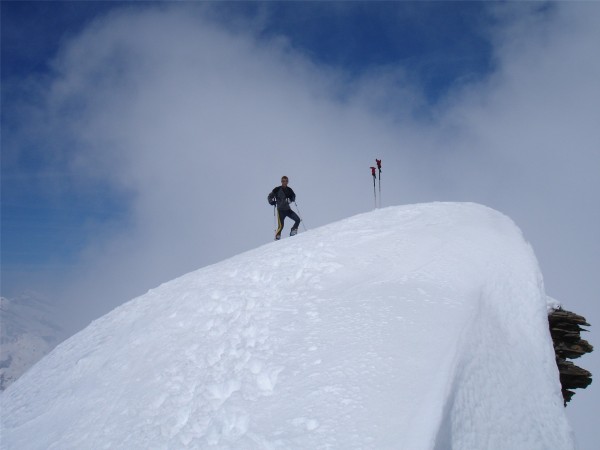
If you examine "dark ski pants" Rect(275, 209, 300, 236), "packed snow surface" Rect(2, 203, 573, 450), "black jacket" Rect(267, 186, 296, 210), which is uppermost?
"black jacket" Rect(267, 186, 296, 210)

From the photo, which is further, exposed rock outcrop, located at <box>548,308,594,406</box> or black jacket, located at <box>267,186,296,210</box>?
black jacket, located at <box>267,186,296,210</box>

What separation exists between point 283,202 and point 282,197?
228mm

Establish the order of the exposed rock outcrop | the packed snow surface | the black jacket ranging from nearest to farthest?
1. the packed snow surface
2. the exposed rock outcrop
3. the black jacket

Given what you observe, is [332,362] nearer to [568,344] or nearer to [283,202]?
[568,344]

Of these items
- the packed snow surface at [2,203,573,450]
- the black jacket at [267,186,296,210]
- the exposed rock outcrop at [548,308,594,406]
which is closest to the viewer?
the packed snow surface at [2,203,573,450]

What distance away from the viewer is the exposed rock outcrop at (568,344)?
6.83 meters

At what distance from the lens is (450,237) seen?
7.70 m

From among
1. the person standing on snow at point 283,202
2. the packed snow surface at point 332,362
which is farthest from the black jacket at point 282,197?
the packed snow surface at point 332,362

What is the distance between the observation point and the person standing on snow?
600 inches

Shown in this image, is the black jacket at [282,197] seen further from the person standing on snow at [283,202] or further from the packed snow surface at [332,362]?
the packed snow surface at [332,362]

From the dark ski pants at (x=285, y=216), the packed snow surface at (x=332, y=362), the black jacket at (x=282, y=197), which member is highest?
the black jacket at (x=282, y=197)

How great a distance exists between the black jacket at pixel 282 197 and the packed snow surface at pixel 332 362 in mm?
6936

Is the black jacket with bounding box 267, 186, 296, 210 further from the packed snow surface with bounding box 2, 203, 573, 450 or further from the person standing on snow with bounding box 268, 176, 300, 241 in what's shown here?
the packed snow surface with bounding box 2, 203, 573, 450

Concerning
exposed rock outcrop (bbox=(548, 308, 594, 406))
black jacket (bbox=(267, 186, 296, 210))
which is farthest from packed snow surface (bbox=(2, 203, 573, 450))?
→ black jacket (bbox=(267, 186, 296, 210))
